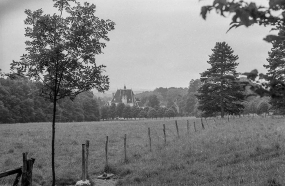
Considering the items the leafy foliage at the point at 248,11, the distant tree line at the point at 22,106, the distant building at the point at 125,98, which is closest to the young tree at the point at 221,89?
the distant tree line at the point at 22,106

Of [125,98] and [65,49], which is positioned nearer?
[65,49]

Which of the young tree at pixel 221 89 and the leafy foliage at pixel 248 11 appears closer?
the leafy foliage at pixel 248 11

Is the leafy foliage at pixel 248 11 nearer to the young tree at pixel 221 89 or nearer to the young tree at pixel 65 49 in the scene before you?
the young tree at pixel 65 49

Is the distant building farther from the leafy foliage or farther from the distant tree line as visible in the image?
the leafy foliage

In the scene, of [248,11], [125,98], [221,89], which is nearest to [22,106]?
[221,89]

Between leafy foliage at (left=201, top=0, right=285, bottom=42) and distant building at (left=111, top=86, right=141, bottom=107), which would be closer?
leafy foliage at (left=201, top=0, right=285, bottom=42)

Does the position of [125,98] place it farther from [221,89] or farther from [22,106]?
[221,89]

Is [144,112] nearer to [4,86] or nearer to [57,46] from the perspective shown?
[4,86]

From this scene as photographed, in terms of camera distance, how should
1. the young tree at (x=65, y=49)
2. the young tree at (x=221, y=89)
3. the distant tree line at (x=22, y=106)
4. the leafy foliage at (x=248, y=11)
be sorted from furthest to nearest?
1. the distant tree line at (x=22, y=106)
2. the young tree at (x=221, y=89)
3. the young tree at (x=65, y=49)
4. the leafy foliage at (x=248, y=11)

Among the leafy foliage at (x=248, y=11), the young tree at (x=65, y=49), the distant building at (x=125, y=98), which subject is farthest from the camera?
the distant building at (x=125, y=98)

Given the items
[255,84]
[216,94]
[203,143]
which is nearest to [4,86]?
[216,94]

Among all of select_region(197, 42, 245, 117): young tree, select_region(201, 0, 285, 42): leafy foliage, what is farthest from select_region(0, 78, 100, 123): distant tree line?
select_region(201, 0, 285, 42): leafy foliage

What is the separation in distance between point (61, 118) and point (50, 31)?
8999 cm

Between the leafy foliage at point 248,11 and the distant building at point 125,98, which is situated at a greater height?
the distant building at point 125,98
